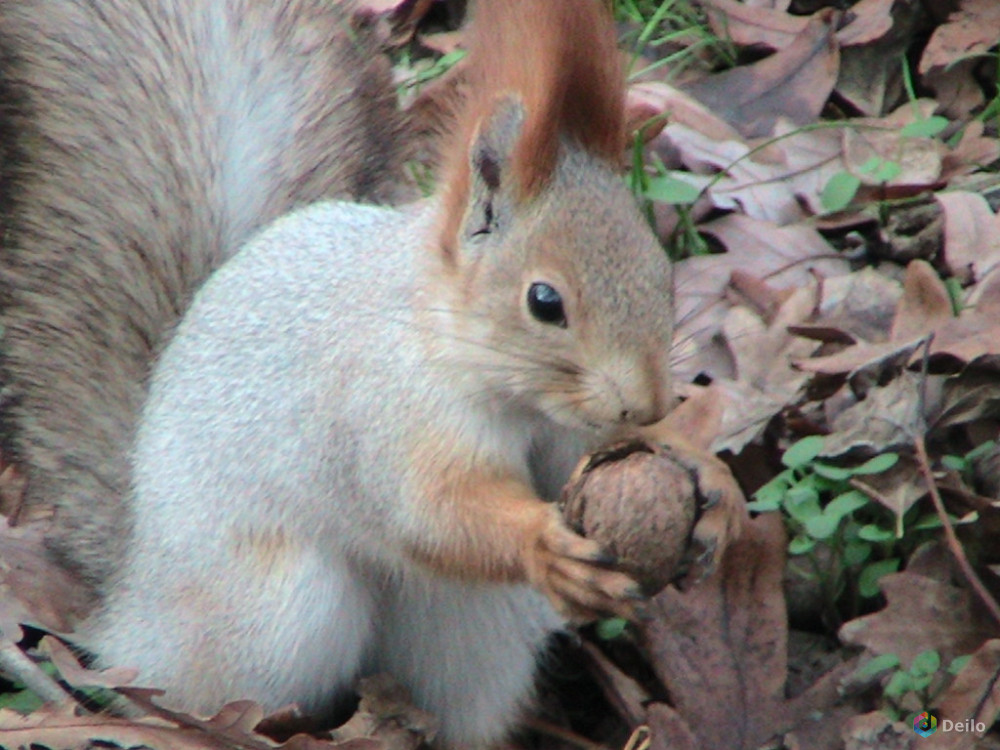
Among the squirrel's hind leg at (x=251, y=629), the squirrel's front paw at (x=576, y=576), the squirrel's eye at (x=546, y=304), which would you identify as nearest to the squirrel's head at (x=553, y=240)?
the squirrel's eye at (x=546, y=304)

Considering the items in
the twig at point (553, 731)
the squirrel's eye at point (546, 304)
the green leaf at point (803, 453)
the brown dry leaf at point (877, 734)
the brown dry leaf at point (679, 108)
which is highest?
the squirrel's eye at point (546, 304)

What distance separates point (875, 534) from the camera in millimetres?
2242

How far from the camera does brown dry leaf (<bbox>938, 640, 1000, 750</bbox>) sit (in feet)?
6.37

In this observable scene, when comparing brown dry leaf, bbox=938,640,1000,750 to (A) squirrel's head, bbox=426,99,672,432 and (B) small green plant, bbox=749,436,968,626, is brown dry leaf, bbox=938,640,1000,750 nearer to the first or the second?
(B) small green plant, bbox=749,436,968,626

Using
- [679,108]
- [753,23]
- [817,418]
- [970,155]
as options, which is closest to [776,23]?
[753,23]

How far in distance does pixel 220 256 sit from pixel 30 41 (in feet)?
1.45

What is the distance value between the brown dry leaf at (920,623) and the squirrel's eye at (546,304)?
625 millimetres

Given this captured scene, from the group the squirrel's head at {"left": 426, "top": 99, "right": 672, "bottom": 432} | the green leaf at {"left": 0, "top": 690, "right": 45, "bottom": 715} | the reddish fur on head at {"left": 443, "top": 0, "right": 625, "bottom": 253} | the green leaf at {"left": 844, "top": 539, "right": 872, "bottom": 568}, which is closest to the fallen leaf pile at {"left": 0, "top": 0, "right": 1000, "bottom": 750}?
the green leaf at {"left": 844, "top": 539, "right": 872, "bottom": 568}

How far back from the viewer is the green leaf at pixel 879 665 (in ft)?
6.89

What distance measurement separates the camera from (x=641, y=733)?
2.26 meters

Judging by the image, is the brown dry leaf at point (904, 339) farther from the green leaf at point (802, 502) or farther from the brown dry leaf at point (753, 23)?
the brown dry leaf at point (753, 23)

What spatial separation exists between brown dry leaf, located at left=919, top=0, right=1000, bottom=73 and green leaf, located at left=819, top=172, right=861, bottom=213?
32 cm

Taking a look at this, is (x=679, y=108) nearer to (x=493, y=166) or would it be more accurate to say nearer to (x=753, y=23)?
(x=753, y=23)

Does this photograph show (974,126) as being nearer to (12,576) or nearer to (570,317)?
(570,317)
